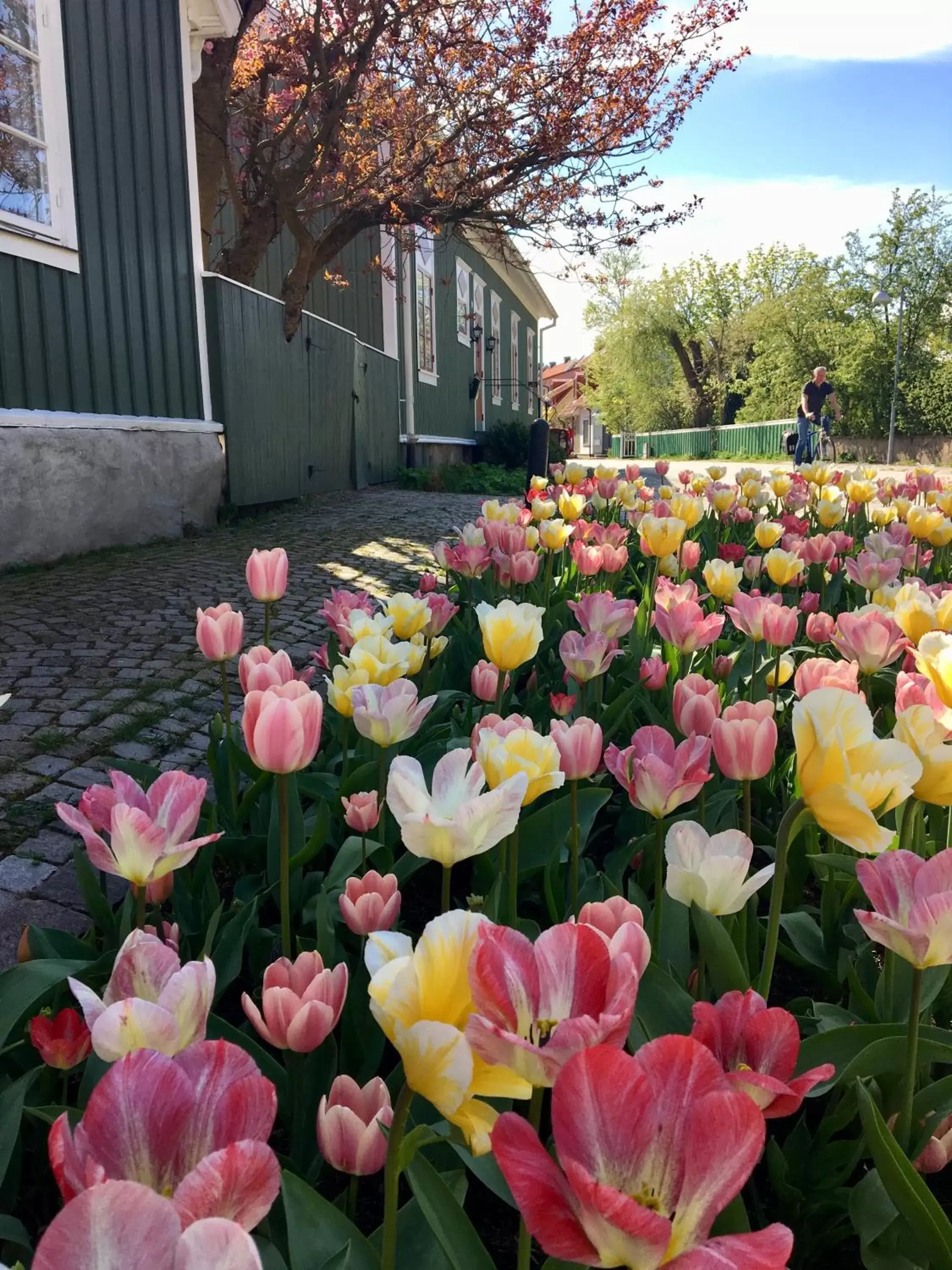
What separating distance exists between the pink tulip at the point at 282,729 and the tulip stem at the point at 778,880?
49 centimetres

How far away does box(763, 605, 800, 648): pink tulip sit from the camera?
199 centimetres

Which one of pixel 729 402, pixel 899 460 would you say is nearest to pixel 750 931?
pixel 899 460

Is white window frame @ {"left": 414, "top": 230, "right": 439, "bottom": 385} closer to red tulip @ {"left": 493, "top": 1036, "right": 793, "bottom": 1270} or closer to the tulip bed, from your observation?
the tulip bed

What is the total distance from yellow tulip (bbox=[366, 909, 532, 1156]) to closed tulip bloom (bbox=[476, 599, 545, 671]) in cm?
111

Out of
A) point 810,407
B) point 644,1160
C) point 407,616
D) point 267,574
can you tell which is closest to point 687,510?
point 407,616

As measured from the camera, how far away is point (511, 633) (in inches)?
66.3

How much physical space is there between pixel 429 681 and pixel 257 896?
3.66ft

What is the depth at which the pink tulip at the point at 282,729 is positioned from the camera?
1.06 metres

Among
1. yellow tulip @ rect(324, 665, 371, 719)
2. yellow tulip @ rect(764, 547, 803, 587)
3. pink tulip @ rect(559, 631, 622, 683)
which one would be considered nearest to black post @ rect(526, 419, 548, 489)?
yellow tulip @ rect(764, 547, 803, 587)

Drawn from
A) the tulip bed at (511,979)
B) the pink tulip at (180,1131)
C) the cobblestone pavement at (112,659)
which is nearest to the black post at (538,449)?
the cobblestone pavement at (112,659)

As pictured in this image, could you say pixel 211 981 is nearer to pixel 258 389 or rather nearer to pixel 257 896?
pixel 257 896

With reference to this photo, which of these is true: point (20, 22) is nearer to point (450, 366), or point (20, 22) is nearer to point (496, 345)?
point (450, 366)

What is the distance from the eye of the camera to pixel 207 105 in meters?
9.08

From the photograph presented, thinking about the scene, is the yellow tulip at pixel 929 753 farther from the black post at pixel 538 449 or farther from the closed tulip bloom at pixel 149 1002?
the black post at pixel 538 449
